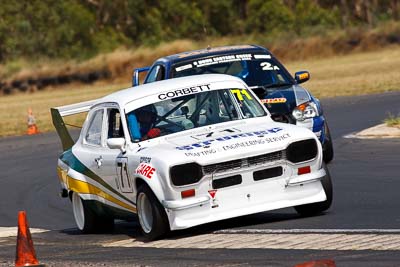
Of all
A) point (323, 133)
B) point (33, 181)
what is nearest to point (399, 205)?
point (323, 133)

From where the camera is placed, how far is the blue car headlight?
15.3 metres

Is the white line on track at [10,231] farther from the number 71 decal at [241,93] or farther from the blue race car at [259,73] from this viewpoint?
the blue race car at [259,73]

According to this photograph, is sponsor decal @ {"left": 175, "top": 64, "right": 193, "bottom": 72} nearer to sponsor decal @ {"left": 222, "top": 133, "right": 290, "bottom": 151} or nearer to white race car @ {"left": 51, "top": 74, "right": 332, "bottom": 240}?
white race car @ {"left": 51, "top": 74, "right": 332, "bottom": 240}

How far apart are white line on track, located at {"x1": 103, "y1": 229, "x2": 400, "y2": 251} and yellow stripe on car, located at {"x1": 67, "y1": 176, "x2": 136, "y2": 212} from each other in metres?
0.65

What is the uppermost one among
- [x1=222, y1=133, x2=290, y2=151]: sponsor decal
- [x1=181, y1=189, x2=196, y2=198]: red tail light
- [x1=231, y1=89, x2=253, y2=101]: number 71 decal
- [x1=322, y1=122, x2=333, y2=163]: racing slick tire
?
[x1=231, y1=89, x2=253, y2=101]: number 71 decal

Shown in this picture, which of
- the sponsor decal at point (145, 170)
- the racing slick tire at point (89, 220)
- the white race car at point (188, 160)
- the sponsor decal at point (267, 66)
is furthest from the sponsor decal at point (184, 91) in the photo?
the sponsor decal at point (267, 66)

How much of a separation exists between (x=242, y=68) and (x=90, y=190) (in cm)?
501

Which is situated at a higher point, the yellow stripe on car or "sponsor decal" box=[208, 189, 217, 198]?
"sponsor decal" box=[208, 189, 217, 198]

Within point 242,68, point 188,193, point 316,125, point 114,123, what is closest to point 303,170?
point 188,193

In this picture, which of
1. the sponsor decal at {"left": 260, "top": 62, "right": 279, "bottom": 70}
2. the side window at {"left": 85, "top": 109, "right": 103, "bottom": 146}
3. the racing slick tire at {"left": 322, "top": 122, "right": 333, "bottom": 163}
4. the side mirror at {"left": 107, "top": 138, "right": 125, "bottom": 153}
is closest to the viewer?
the side mirror at {"left": 107, "top": 138, "right": 125, "bottom": 153}

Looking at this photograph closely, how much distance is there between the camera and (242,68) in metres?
16.7

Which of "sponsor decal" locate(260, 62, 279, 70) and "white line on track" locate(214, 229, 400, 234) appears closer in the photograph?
"white line on track" locate(214, 229, 400, 234)

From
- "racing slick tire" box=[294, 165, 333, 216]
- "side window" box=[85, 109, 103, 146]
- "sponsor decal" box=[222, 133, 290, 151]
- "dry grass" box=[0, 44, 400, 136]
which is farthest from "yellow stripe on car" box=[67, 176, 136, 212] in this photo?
"dry grass" box=[0, 44, 400, 136]

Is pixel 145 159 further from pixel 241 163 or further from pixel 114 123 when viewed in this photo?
pixel 114 123
